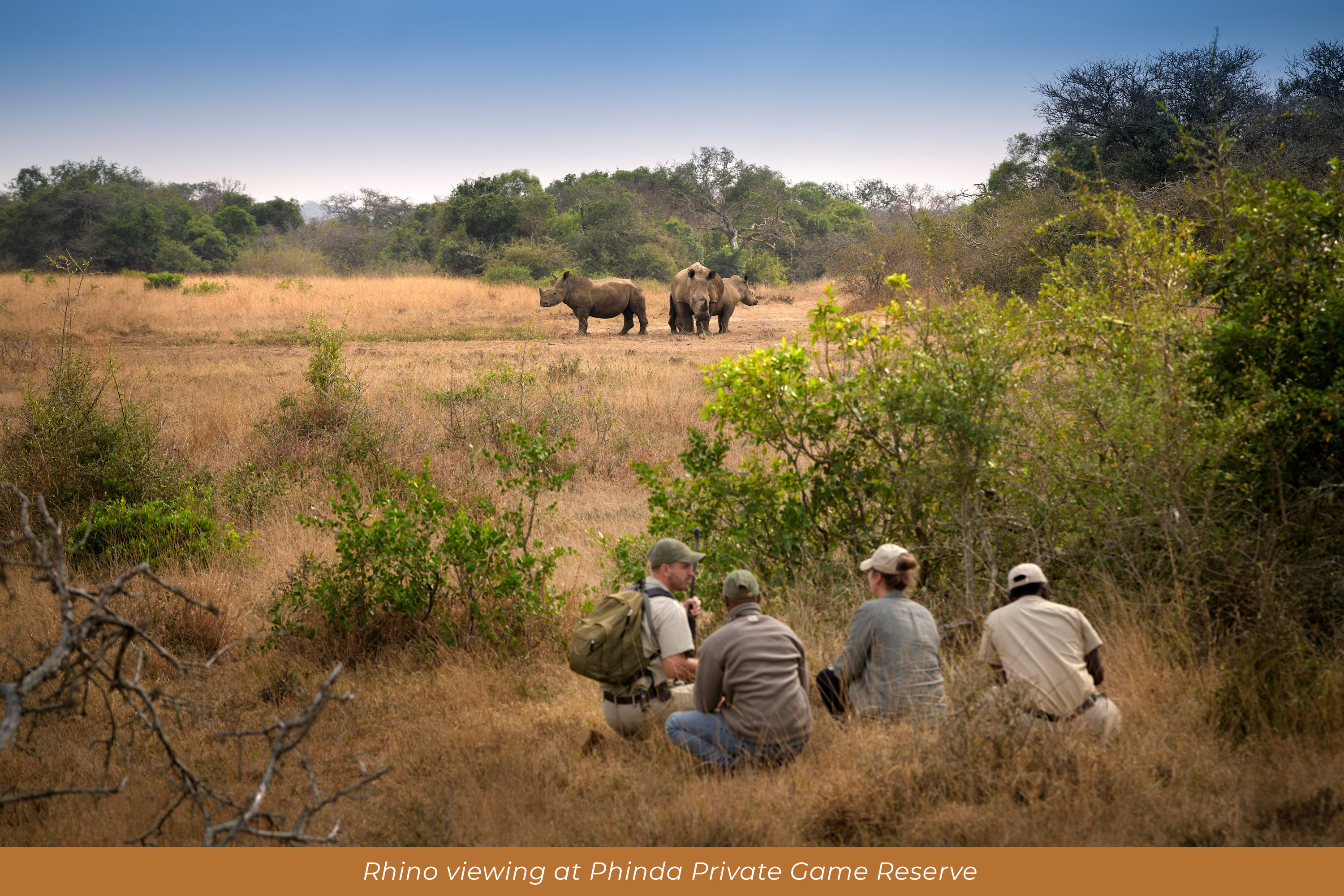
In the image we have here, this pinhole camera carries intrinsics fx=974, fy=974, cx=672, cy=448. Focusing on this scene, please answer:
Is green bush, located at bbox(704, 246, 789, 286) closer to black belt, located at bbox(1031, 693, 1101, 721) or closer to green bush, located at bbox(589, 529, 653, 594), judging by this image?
green bush, located at bbox(589, 529, 653, 594)

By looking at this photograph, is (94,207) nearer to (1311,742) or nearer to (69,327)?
(69,327)

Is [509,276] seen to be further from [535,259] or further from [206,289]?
[206,289]

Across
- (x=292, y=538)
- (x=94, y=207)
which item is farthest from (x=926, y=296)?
(x=94, y=207)

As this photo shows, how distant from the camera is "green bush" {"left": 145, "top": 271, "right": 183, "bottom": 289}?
33.0 metres

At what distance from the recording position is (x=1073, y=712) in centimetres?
Result: 460

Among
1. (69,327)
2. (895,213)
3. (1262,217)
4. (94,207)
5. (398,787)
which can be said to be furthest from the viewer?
(895,213)

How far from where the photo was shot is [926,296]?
25.4 ft

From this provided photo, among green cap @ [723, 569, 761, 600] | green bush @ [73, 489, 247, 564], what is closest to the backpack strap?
green cap @ [723, 569, 761, 600]

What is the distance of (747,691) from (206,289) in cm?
3138

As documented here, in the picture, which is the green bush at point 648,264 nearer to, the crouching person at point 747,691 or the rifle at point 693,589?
the rifle at point 693,589

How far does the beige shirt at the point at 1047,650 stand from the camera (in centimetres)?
461

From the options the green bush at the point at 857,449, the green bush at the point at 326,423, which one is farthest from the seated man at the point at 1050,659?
the green bush at the point at 326,423

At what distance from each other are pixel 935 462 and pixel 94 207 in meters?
48.5

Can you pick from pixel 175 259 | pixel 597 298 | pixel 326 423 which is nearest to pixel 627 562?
pixel 326 423
